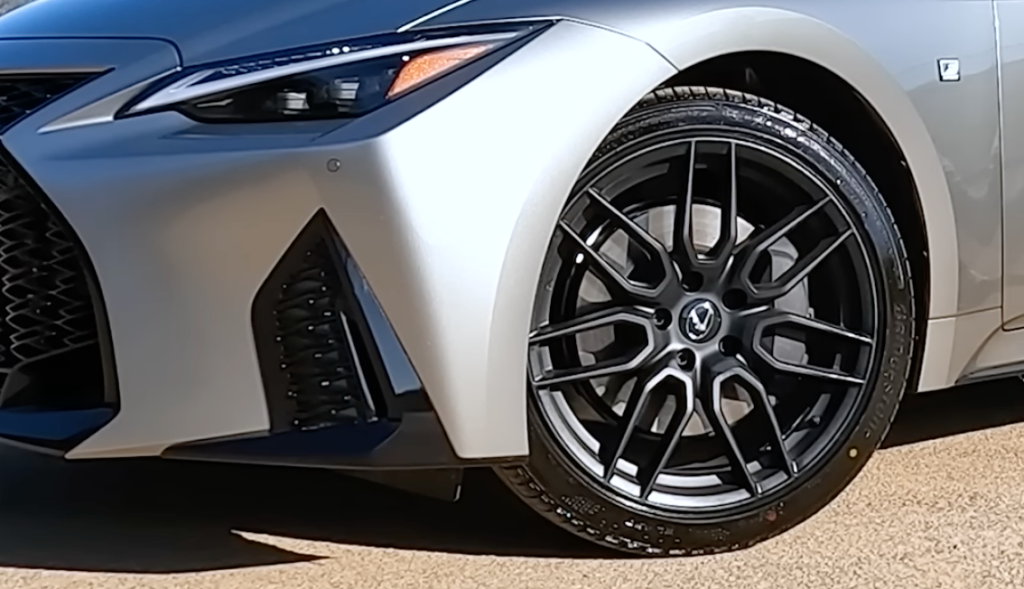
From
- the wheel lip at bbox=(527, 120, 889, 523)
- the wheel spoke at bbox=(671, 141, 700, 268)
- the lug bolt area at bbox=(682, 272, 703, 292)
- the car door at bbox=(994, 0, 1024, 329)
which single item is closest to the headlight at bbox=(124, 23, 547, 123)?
the wheel lip at bbox=(527, 120, 889, 523)

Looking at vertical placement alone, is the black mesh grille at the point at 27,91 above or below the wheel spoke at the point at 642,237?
above

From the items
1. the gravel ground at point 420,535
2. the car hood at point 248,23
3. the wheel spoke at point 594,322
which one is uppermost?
the car hood at point 248,23

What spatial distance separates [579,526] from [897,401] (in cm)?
71

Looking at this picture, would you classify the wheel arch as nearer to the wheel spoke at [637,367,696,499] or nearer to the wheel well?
the wheel well

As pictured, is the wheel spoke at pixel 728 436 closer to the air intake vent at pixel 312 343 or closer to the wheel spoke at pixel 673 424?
the wheel spoke at pixel 673 424

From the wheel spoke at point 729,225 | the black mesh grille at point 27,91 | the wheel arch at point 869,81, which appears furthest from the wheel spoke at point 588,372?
the black mesh grille at point 27,91

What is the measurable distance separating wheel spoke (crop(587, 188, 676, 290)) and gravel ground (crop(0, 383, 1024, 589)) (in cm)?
55

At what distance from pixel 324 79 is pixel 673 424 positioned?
89 centimetres

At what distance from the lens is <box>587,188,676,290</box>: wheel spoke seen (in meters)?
2.39

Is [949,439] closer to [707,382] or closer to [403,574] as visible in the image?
[707,382]

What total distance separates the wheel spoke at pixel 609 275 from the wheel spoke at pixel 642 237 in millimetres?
29

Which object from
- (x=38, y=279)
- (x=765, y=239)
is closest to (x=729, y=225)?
(x=765, y=239)

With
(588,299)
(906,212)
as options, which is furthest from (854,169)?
(588,299)

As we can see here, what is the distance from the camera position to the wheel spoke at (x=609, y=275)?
2361mm
